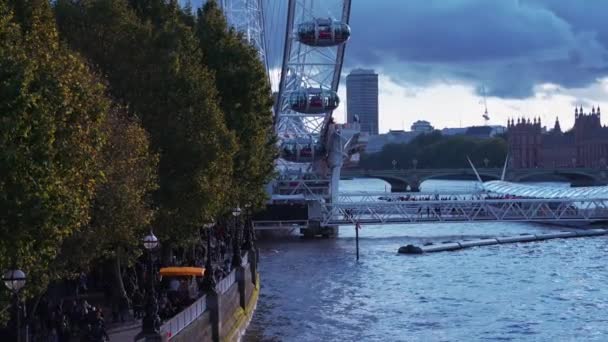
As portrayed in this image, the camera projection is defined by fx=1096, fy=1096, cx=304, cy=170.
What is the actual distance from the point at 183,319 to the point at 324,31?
156ft

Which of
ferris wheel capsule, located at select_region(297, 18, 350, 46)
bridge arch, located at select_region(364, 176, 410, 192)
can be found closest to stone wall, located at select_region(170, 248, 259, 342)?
ferris wheel capsule, located at select_region(297, 18, 350, 46)

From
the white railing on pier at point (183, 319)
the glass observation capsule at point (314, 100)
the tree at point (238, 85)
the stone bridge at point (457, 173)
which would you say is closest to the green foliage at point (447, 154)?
the stone bridge at point (457, 173)

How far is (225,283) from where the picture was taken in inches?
971

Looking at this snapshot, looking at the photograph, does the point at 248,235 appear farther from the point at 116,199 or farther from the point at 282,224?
the point at 282,224

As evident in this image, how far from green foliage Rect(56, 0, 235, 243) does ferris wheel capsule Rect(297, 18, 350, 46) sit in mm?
41247

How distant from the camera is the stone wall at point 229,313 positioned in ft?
65.6

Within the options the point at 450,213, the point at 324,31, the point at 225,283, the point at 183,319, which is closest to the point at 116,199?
the point at 183,319

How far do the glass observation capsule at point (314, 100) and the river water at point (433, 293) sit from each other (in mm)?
13489

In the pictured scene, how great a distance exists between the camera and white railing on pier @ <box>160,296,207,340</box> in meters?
17.4

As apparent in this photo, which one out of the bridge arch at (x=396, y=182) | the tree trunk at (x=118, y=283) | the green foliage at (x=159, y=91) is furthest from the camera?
the bridge arch at (x=396, y=182)

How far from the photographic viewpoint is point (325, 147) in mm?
67938

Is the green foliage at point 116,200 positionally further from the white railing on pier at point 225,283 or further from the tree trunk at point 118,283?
the white railing on pier at point 225,283

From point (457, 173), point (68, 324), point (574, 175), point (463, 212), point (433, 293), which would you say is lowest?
point (433, 293)

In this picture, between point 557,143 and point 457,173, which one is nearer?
point 457,173
